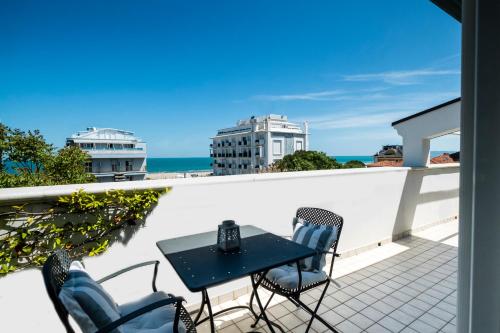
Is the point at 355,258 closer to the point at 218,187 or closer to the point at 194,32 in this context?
the point at 218,187

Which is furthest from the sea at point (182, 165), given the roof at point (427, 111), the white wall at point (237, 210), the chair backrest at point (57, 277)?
the chair backrest at point (57, 277)

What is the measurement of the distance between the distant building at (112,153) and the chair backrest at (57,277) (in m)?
34.8

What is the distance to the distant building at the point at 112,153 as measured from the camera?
33812 millimetres

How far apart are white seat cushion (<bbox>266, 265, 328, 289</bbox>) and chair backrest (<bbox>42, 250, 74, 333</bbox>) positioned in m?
1.46

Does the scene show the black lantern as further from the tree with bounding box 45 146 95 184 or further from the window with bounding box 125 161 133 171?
the window with bounding box 125 161 133 171

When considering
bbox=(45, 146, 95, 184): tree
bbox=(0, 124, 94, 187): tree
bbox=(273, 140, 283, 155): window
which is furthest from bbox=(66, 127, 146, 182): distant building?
bbox=(273, 140, 283, 155): window

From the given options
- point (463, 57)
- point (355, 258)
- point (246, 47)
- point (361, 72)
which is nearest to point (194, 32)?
→ point (246, 47)

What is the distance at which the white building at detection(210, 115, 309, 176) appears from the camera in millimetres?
45656

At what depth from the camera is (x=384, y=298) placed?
9.07 feet

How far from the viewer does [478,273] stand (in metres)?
0.89

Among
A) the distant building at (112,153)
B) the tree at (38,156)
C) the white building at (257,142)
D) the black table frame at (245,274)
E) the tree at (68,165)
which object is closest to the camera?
the black table frame at (245,274)

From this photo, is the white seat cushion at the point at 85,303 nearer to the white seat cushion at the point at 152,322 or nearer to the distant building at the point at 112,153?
the white seat cushion at the point at 152,322

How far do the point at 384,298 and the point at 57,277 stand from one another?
309 cm

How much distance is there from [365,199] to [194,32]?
17.9 metres
